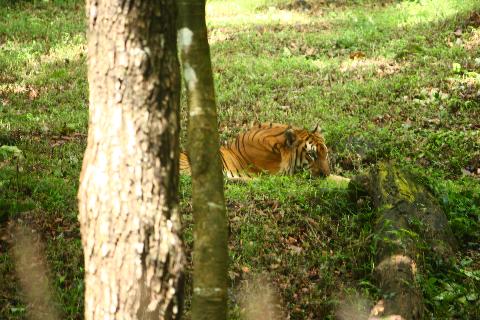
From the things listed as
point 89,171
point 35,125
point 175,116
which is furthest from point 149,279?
point 35,125

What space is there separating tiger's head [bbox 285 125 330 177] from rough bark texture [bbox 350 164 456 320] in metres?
1.34

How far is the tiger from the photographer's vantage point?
9000 millimetres

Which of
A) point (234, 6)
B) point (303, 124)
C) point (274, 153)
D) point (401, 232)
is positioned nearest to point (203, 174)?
point (401, 232)

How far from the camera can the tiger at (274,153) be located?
900 cm

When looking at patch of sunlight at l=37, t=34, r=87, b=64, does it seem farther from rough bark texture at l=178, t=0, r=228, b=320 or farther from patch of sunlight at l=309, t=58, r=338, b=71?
rough bark texture at l=178, t=0, r=228, b=320

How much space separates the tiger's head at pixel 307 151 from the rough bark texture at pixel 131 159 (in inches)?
220

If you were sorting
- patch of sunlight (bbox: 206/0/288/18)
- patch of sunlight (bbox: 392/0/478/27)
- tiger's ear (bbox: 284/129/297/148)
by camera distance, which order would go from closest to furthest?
1. tiger's ear (bbox: 284/129/297/148)
2. patch of sunlight (bbox: 392/0/478/27)
3. patch of sunlight (bbox: 206/0/288/18)

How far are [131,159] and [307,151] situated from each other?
5750mm

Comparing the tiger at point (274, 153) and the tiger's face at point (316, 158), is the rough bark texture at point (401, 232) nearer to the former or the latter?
the tiger's face at point (316, 158)

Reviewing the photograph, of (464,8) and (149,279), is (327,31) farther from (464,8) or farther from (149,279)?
(149,279)

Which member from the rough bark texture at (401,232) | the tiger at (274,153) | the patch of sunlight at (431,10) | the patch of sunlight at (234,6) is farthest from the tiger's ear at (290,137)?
the patch of sunlight at (234,6)

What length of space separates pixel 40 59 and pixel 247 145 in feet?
20.3

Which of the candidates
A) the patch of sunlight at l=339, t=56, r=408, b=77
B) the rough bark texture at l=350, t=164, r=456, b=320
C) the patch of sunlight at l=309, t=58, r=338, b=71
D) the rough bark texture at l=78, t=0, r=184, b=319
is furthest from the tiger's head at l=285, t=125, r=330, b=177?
the rough bark texture at l=78, t=0, r=184, b=319

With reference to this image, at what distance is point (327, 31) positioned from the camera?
16562 mm
